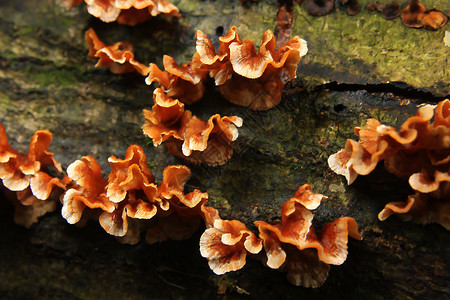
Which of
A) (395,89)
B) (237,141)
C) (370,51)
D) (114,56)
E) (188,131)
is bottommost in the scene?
(237,141)

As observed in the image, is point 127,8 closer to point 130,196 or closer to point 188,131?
point 188,131

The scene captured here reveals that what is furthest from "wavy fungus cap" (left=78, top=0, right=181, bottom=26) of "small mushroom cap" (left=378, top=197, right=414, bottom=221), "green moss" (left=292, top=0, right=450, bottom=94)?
"small mushroom cap" (left=378, top=197, right=414, bottom=221)

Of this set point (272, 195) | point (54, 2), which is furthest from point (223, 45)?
point (54, 2)

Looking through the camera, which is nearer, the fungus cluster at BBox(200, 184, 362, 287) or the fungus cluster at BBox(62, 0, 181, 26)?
the fungus cluster at BBox(200, 184, 362, 287)

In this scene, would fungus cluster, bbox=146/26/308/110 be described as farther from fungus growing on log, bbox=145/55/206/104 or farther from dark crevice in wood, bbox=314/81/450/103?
dark crevice in wood, bbox=314/81/450/103

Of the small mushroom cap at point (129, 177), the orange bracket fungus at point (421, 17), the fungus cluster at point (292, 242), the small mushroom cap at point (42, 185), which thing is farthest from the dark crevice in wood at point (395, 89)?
the small mushroom cap at point (42, 185)

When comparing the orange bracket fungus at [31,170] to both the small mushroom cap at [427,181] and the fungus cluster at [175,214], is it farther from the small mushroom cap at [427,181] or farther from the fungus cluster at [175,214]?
the small mushroom cap at [427,181]

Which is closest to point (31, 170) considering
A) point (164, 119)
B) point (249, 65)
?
point (164, 119)

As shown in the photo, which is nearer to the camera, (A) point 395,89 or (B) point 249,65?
(B) point 249,65
